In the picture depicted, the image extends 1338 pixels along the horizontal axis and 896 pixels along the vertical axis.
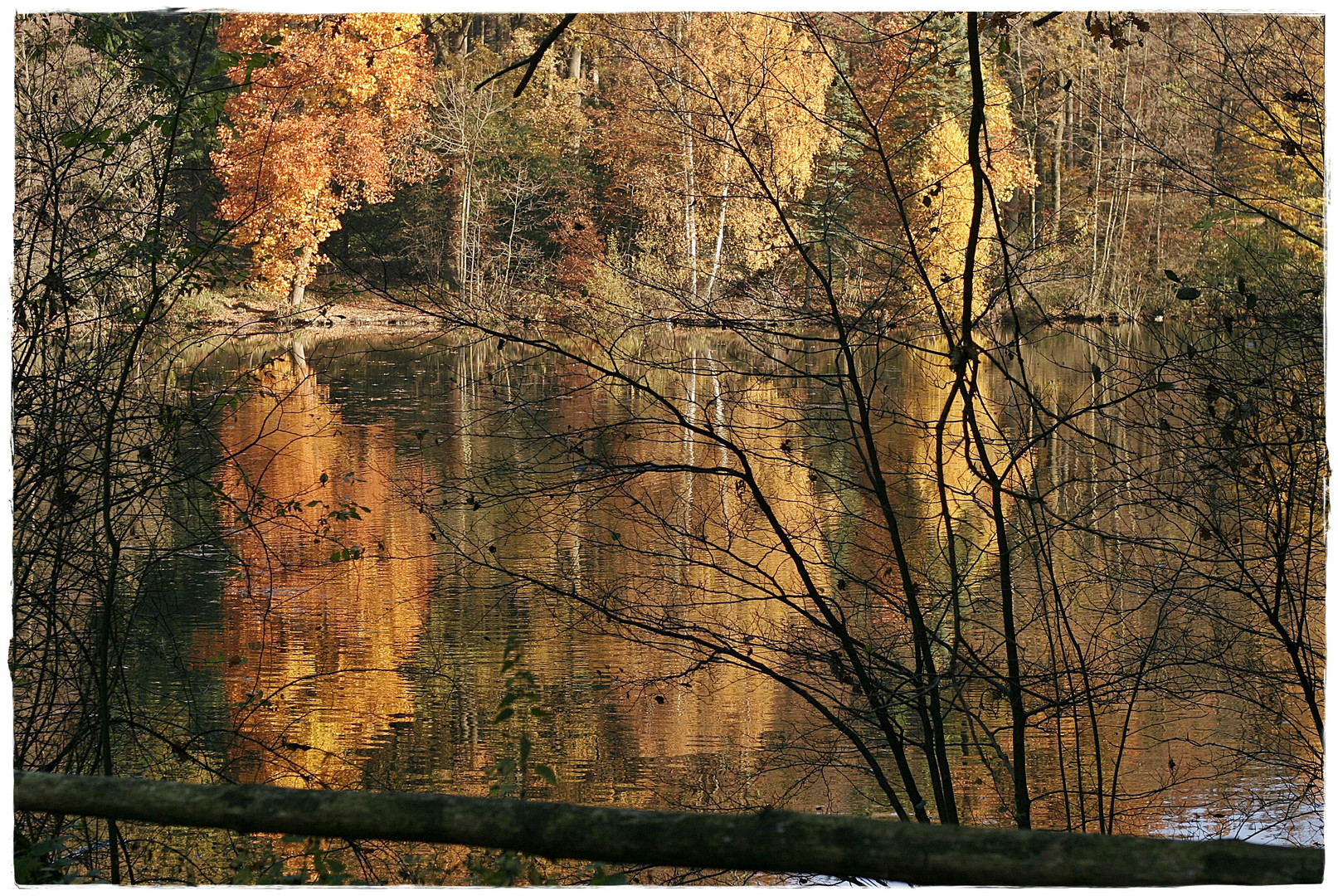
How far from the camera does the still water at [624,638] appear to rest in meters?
4.19

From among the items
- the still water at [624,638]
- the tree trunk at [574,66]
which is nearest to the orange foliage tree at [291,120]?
the still water at [624,638]

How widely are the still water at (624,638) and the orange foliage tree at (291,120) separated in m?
0.50

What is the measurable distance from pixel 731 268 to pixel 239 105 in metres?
2.86

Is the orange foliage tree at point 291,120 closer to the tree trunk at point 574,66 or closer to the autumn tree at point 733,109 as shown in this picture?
the autumn tree at point 733,109

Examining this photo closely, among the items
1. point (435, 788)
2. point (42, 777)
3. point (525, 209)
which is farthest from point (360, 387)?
point (42, 777)

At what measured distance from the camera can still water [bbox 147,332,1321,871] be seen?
4.19 m

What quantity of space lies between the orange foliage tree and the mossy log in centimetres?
172

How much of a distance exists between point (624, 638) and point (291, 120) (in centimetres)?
669

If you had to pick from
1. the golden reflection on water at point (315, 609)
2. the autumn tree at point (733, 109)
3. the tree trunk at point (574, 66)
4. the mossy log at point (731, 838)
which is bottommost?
the mossy log at point (731, 838)

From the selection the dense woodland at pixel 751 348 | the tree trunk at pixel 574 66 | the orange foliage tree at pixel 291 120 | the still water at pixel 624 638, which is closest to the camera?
the dense woodland at pixel 751 348

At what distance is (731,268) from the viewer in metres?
4.11

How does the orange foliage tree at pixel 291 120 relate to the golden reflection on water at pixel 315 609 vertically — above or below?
above

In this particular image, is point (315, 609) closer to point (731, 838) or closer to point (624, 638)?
point (624, 638)

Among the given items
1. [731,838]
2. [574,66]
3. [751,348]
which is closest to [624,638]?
[751,348]
